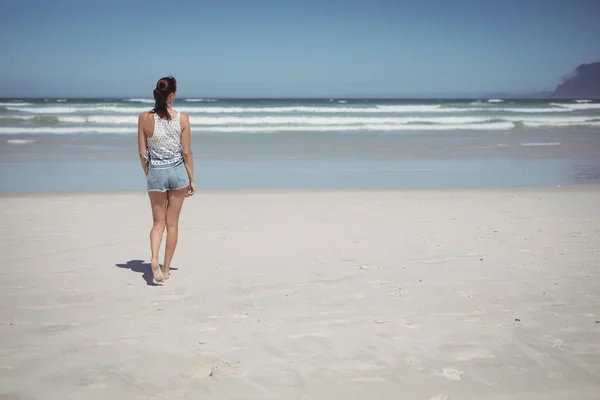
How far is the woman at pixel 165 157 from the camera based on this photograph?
15.8ft

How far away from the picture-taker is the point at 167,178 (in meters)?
4.97

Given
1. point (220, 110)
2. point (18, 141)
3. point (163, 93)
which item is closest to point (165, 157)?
point (163, 93)

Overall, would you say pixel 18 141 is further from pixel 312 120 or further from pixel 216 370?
pixel 216 370

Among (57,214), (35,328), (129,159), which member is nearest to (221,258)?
(35,328)

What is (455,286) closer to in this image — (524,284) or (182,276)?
(524,284)

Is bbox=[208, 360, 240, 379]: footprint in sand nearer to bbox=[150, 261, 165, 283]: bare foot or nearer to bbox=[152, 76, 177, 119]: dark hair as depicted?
bbox=[150, 261, 165, 283]: bare foot

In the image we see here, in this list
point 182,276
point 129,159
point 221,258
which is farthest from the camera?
point 129,159

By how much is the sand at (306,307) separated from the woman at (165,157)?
52 cm

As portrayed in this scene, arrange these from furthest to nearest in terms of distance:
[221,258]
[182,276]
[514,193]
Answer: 1. [514,193]
2. [221,258]
3. [182,276]

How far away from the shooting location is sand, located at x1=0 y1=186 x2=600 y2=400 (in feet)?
10.5

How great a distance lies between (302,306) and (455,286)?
134 cm

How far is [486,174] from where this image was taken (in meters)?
12.6

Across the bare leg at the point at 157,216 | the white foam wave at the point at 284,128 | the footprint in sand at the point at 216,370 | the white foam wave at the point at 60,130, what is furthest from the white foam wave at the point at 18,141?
the footprint in sand at the point at 216,370

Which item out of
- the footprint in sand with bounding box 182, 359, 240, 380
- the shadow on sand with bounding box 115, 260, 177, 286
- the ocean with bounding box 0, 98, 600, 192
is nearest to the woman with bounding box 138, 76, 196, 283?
the shadow on sand with bounding box 115, 260, 177, 286
